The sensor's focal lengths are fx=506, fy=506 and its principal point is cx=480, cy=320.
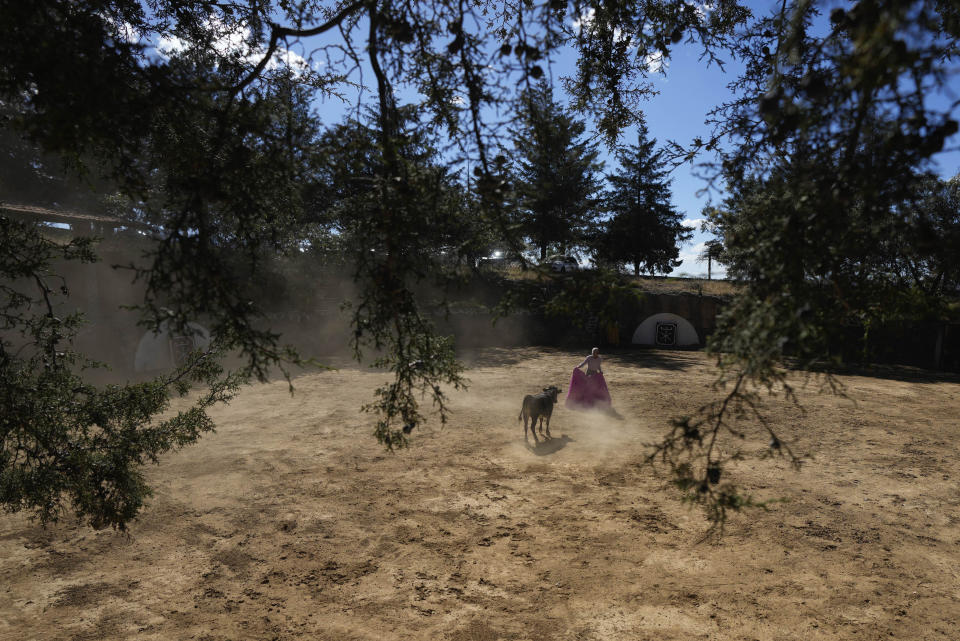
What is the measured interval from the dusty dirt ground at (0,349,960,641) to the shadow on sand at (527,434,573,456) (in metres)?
0.06

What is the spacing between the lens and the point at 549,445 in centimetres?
1036

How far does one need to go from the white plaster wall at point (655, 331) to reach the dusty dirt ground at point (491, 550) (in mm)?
14897

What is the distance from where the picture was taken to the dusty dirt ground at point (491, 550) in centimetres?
520

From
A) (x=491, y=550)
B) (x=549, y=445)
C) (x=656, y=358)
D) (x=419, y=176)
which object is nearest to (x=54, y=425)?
(x=419, y=176)

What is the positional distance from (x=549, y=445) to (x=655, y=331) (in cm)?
1725

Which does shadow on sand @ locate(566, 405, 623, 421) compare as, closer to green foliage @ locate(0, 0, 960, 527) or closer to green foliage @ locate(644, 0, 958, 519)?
green foliage @ locate(0, 0, 960, 527)

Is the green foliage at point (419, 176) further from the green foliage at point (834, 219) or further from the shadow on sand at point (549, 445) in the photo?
the shadow on sand at point (549, 445)

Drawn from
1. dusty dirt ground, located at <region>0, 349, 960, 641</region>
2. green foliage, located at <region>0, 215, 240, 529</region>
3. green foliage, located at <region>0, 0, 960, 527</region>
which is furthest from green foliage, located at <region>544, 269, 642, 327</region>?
green foliage, located at <region>0, 215, 240, 529</region>

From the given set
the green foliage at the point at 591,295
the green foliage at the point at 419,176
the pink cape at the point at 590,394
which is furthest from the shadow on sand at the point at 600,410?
the green foliage at the point at 591,295

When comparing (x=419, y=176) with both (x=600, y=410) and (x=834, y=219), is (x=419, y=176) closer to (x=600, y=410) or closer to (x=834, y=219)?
(x=834, y=219)

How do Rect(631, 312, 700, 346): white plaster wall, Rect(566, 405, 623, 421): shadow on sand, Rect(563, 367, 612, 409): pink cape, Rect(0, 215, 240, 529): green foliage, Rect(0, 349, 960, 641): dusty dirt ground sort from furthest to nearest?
1. Rect(631, 312, 700, 346): white plaster wall
2. Rect(563, 367, 612, 409): pink cape
3. Rect(566, 405, 623, 421): shadow on sand
4. Rect(0, 349, 960, 641): dusty dirt ground
5. Rect(0, 215, 240, 529): green foliage

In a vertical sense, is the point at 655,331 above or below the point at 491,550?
above

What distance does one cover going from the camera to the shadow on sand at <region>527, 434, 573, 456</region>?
10.0 metres

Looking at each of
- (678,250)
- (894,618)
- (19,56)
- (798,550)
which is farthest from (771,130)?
(678,250)
